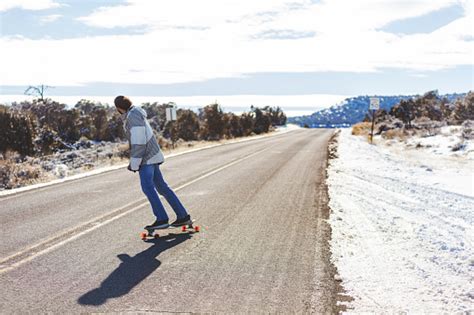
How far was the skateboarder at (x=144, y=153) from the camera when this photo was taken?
19.4ft

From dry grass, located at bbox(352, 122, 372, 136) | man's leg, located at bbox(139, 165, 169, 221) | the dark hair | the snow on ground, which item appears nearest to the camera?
the snow on ground

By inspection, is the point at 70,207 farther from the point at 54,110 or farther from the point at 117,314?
the point at 54,110

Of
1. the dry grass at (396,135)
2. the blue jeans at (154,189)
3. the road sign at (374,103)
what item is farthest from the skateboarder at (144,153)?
the dry grass at (396,135)

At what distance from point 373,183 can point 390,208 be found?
3.50 m

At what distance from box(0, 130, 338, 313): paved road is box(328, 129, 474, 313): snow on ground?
328 millimetres

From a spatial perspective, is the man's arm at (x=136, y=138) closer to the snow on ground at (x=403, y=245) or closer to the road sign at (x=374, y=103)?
the snow on ground at (x=403, y=245)

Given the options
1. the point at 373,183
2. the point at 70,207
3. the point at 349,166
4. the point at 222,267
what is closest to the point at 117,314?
the point at 222,267

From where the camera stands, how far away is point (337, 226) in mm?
6680

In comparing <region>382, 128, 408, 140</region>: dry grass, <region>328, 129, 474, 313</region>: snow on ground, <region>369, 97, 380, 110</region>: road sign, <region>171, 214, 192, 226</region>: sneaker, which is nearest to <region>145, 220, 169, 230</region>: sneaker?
<region>171, 214, 192, 226</region>: sneaker

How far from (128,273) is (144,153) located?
189 cm

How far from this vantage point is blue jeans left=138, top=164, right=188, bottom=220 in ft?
20.0

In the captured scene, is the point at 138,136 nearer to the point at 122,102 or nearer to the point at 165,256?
the point at 122,102

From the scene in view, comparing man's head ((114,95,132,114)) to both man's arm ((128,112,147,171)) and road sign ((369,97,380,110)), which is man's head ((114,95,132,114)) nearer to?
man's arm ((128,112,147,171))

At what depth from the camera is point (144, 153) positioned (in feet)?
19.8
